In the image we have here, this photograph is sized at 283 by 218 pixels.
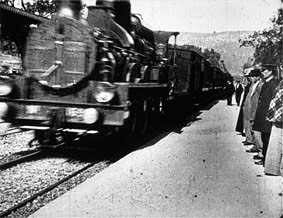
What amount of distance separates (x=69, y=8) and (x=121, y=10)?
1984 millimetres

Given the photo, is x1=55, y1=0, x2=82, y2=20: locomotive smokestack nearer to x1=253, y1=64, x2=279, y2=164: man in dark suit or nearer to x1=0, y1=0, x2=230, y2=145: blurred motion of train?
x1=0, y1=0, x2=230, y2=145: blurred motion of train

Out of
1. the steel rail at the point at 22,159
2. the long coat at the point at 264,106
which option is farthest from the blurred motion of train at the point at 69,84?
the long coat at the point at 264,106

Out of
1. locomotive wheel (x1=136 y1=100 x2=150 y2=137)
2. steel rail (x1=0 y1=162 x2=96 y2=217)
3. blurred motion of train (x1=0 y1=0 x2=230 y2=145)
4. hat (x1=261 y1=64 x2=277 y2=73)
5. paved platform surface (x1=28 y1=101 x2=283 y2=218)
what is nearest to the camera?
paved platform surface (x1=28 y1=101 x2=283 y2=218)

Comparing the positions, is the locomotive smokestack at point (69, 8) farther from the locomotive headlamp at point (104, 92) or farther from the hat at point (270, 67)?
the hat at point (270, 67)

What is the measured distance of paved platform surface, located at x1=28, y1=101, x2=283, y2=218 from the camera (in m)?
4.19

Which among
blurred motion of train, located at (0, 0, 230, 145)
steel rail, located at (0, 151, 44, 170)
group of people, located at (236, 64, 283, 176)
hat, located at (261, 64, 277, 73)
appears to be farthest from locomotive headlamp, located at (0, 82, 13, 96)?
hat, located at (261, 64, 277, 73)

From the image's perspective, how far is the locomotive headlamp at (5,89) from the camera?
731 centimetres

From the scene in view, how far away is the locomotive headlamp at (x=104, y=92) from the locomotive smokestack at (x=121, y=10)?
8.96ft

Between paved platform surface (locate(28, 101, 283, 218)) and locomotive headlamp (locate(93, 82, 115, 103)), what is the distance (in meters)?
1.12

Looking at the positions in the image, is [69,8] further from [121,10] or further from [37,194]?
[37,194]

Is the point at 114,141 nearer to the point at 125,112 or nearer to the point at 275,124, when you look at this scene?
the point at 125,112

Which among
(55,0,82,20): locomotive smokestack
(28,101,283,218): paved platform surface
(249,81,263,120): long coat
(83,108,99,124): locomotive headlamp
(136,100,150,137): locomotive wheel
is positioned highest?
(55,0,82,20): locomotive smokestack

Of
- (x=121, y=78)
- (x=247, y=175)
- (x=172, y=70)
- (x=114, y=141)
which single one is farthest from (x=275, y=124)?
(x=172, y=70)

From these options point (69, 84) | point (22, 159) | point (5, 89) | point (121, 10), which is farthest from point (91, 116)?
point (121, 10)
